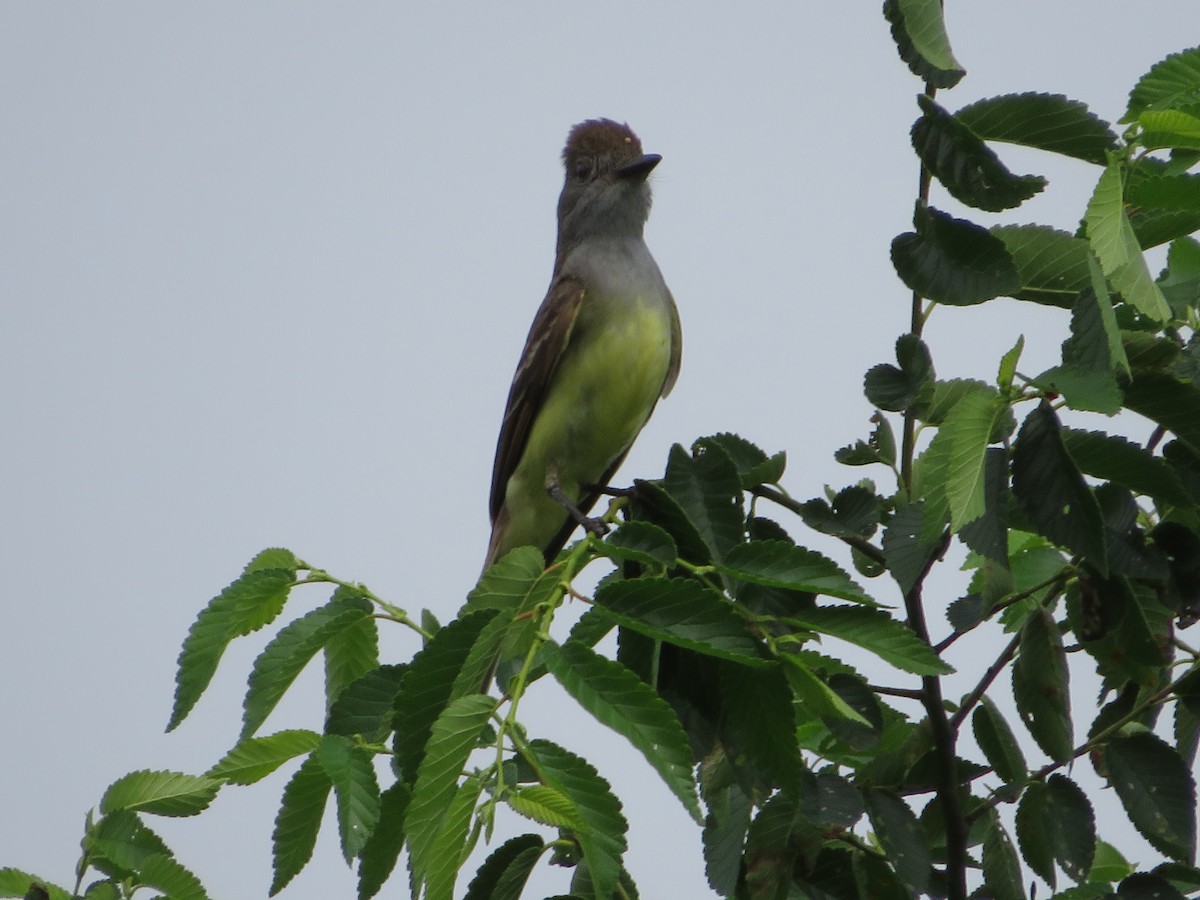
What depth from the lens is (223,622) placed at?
2521 millimetres

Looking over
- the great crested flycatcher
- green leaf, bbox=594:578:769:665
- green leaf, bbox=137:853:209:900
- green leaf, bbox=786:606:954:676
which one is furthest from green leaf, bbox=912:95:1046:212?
the great crested flycatcher

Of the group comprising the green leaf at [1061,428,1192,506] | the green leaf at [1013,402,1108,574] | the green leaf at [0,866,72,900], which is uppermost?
the green leaf at [1061,428,1192,506]

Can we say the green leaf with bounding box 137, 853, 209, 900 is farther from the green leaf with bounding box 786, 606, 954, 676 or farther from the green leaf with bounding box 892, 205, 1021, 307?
the green leaf with bounding box 892, 205, 1021, 307

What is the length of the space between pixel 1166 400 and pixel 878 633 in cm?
67

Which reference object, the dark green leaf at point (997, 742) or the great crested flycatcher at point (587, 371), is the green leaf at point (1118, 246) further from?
the great crested flycatcher at point (587, 371)

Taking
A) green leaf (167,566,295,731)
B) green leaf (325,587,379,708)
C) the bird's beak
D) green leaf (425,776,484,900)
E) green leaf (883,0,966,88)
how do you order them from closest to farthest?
green leaf (425,776,484,900), green leaf (883,0,966,88), green leaf (167,566,295,731), green leaf (325,587,379,708), the bird's beak

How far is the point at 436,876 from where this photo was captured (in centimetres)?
159

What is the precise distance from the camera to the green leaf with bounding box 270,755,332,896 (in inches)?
84.3

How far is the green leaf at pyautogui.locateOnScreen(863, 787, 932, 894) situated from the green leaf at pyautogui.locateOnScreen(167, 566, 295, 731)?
3.93ft

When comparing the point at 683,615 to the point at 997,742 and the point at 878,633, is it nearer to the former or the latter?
the point at 878,633

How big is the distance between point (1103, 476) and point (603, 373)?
331cm

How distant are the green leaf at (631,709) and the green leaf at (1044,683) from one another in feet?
3.64

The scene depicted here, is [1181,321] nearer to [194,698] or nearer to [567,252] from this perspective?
[194,698]

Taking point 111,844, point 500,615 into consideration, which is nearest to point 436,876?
point 500,615
